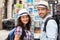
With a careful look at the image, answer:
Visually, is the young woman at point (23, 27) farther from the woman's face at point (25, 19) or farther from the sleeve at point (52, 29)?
the sleeve at point (52, 29)

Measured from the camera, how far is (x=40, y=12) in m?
2.48

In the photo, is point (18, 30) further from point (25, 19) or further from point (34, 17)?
point (34, 17)

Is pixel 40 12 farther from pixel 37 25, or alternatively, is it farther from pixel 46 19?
pixel 37 25

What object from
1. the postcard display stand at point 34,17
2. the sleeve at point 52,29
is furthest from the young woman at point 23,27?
the sleeve at point 52,29

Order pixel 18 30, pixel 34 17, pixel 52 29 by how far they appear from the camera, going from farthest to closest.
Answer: pixel 34 17 < pixel 18 30 < pixel 52 29

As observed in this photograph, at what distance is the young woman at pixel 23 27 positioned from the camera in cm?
252

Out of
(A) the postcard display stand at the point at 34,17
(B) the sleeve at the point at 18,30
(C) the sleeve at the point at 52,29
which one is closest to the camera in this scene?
(C) the sleeve at the point at 52,29

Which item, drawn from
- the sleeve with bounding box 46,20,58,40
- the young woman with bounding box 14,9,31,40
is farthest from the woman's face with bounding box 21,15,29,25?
the sleeve with bounding box 46,20,58,40

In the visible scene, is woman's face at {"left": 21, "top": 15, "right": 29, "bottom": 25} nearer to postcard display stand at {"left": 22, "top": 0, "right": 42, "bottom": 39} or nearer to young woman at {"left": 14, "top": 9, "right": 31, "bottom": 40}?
young woman at {"left": 14, "top": 9, "right": 31, "bottom": 40}

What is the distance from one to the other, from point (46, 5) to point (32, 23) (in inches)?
15.9

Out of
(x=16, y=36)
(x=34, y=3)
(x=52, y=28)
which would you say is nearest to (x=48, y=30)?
(x=52, y=28)

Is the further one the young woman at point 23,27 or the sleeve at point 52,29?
the young woman at point 23,27

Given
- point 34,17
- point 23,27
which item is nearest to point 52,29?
point 23,27

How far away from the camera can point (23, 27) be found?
2561 mm
